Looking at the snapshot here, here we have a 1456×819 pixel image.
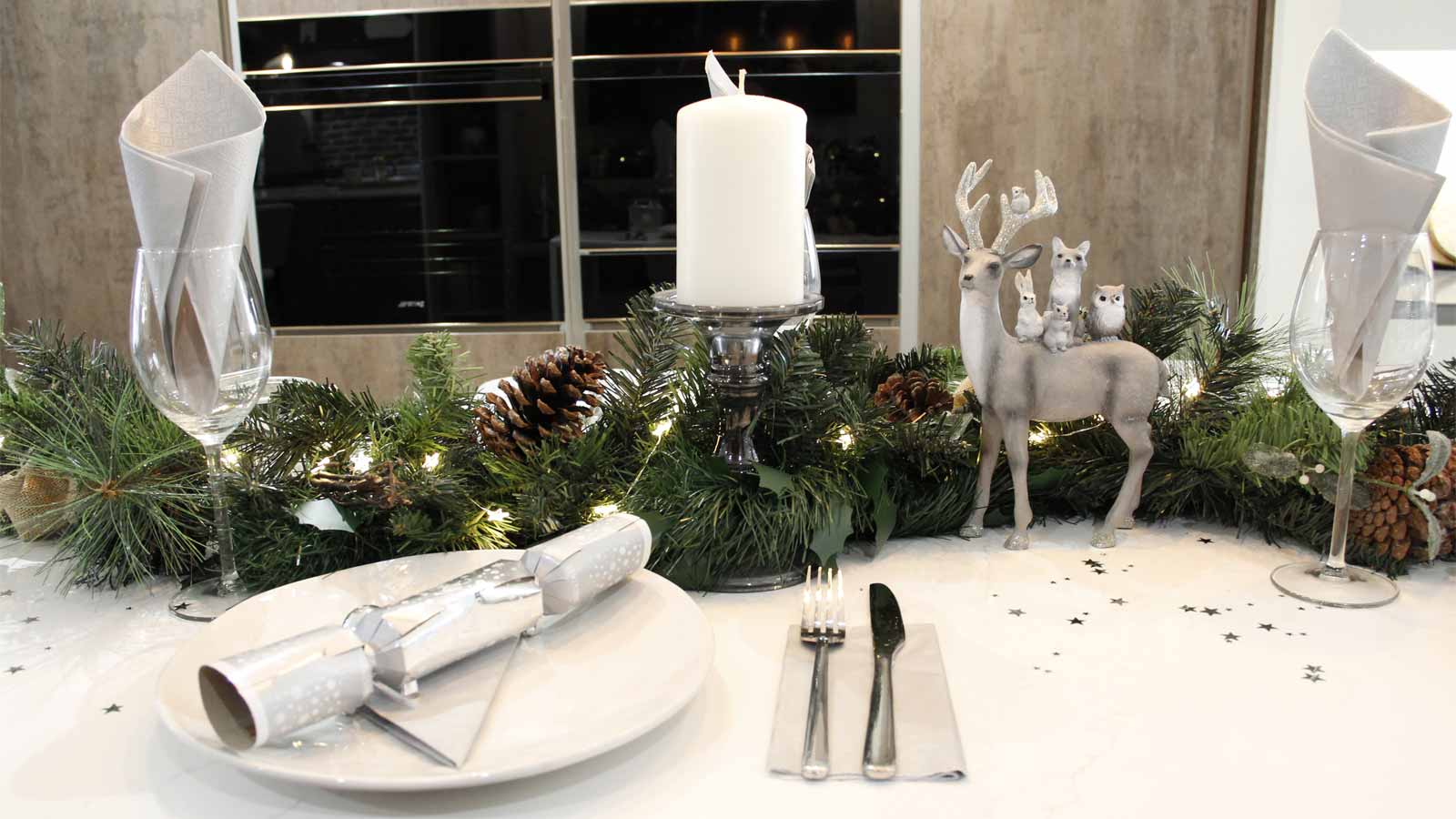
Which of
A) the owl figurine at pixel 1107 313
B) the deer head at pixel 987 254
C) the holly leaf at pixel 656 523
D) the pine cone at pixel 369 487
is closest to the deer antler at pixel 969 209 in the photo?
the deer head at pixel 987 254

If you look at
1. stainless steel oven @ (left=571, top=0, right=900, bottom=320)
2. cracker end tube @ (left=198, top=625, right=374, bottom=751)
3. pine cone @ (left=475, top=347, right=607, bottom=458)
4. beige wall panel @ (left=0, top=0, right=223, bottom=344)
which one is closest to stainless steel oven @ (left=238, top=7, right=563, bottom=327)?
stainless steel oven @ (left=571, top=0, right=900, bottom=320)

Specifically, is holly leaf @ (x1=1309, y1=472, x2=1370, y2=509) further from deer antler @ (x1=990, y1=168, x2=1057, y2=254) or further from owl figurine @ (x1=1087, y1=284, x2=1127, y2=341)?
deer antler @ (x1=990, y1=168, x2=1057, y2=254)

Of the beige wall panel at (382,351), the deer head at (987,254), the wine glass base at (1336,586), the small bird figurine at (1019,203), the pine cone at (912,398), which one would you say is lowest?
the beige wall panel at (382,351)

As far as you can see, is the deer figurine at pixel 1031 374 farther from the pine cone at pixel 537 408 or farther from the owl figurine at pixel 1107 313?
the pine cone at pixel 537 408

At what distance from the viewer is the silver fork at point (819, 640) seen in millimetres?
501

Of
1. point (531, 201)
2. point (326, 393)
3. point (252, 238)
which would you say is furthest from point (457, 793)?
point (252, 238)

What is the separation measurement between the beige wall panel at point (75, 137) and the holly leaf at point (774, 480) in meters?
2.57

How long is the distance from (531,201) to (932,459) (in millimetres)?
2045

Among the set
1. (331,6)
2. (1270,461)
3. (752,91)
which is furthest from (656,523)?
(331,6)

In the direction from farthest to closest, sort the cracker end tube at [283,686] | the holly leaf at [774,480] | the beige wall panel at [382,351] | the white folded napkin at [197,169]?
the beige wall panel at [382,351]
the holly leaf at [774,480]
the white folded napkin at [197,169]
the cracker end tube at [283,686]

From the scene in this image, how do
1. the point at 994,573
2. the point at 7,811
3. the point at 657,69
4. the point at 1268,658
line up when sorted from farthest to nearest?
the point at 657,69
the point at 994,573
the point at 1268,658
the point at 7,811

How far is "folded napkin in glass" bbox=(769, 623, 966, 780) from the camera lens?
1.64ft

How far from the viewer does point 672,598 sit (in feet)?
2.08

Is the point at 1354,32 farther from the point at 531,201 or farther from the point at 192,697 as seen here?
the point at 192,697
